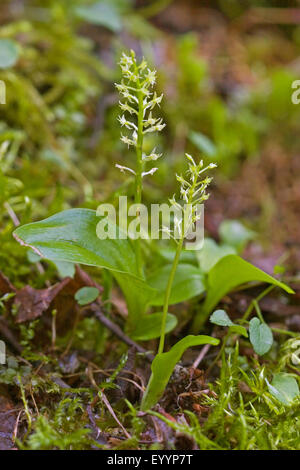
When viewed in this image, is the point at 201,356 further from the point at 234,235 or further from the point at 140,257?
the point at 234,235

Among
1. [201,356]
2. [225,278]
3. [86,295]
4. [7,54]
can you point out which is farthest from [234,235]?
[7,54]

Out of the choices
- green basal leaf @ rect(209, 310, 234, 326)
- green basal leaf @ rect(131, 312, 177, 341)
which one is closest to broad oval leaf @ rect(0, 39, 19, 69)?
green basal leaf @ rect(131, 312, 177, 341)

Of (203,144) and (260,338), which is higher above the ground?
(203,144)

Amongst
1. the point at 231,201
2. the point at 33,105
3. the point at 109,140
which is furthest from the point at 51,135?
the point at 231,201

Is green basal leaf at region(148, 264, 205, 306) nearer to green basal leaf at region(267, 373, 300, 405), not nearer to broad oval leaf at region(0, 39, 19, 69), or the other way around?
green basal leaf at region(267, 373, 300, 405)

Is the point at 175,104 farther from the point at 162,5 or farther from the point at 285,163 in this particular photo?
the point at 162,5
